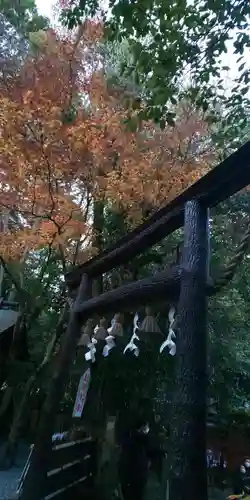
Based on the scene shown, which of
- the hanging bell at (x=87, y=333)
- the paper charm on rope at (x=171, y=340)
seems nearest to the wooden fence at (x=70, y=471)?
the hanging bell at (x=87, y=333)

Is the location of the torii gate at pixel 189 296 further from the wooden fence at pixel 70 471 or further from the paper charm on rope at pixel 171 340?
the wooden fence at pixel 70 471

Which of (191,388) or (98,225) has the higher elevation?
(98,225)

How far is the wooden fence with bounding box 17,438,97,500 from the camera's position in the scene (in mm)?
4762

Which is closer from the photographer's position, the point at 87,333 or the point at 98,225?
the point at 87,333

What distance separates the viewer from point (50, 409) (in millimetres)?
5004

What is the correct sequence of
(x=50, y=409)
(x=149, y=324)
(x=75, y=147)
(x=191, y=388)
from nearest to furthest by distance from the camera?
1. (x=191, y=388)
2. (x=149, y=324)
3. (x=50, y=409)
4. (x=75, y=147)

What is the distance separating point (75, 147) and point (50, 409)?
4444 millimetres

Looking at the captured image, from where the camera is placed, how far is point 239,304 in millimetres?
10266

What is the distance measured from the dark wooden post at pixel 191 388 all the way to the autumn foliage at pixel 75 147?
5.22 meters

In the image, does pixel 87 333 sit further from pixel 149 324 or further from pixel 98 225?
pixel 98 225

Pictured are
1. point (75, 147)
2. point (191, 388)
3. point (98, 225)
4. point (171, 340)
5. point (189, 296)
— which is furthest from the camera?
point (98, 225)

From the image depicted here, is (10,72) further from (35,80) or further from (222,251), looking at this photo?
(222,251)

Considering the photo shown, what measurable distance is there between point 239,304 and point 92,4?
25.0 feet

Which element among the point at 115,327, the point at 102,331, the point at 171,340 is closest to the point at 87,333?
the point at 102,331
